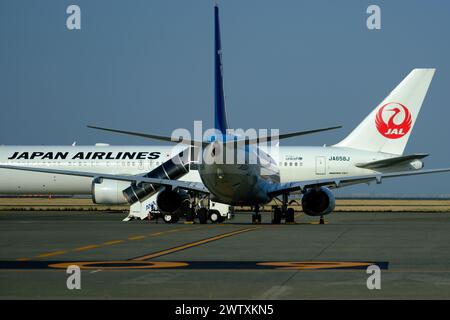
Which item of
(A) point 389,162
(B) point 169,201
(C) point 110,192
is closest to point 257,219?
(B) point 169,201

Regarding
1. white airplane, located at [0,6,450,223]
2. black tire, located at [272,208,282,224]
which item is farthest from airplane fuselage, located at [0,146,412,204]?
black tire, located at [272,208,282,224]

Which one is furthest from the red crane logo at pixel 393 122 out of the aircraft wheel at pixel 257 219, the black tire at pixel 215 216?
the black tire at pixel 215 216

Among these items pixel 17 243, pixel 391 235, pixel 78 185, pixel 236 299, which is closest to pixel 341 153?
pixel 78 185

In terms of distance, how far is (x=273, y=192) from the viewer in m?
40.1

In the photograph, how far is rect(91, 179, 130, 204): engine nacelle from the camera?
48875mm

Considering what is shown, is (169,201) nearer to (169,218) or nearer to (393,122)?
(169,218)

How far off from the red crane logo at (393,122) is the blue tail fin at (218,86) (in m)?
25.5

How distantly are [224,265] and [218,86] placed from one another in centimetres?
1946

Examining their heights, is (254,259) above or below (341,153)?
below

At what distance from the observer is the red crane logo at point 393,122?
59812 mm

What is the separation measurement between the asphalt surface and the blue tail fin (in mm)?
7826

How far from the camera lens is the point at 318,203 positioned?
38469 mm

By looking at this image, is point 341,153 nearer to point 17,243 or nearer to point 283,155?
point 283,155
